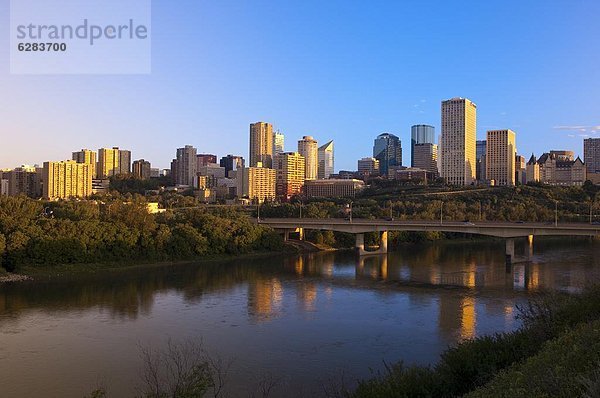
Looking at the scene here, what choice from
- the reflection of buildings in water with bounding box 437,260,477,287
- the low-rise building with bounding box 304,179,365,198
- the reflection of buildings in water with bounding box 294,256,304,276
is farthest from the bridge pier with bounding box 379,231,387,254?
the low-rise building with bounding box 304,179,365,198

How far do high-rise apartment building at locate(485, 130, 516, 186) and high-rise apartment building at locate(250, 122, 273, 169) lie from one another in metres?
54.0

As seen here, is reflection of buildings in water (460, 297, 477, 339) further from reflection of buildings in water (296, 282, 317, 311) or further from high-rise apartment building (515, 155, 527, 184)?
high-rise apartment building (515, 155, 527, 184)

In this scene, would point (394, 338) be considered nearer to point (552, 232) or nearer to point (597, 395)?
point (597, 395)

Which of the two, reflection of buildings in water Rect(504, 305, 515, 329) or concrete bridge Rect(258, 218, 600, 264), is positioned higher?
concrete bridge Rect(258, 218, 600, 264)

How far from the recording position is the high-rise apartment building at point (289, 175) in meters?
119

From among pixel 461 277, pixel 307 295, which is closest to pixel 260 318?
pixel 307 295

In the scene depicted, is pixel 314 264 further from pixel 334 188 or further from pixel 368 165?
pixel 368 165

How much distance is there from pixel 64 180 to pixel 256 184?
3606 cm

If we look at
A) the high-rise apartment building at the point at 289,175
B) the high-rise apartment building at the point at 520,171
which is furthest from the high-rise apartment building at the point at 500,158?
the high-rise apartment building at the point at 289,175

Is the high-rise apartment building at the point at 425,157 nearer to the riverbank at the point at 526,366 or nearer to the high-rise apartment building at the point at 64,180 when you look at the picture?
the high-rise apartment building at the point at 64,180

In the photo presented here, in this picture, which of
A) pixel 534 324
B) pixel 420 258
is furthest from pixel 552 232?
pixel 534 324

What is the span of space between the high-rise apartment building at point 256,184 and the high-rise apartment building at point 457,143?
4181 cm

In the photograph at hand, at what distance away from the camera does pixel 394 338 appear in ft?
62.6

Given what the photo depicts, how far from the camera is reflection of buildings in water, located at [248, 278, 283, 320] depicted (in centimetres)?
2305
